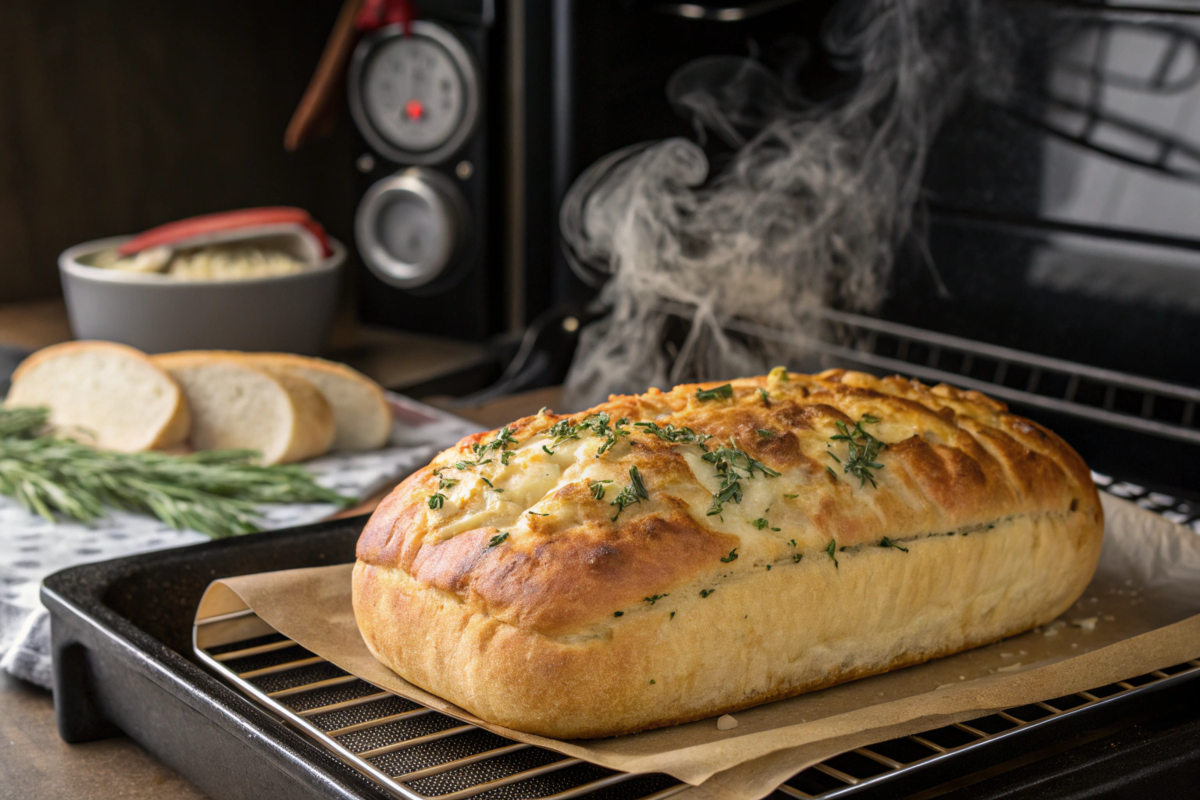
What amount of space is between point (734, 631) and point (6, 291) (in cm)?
225

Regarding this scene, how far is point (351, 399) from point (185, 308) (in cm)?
46

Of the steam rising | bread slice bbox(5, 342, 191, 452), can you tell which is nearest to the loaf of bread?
the steam rising

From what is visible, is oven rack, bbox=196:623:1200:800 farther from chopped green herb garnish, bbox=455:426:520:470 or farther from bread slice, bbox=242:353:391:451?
bread slice, bbox=242:353:391:451

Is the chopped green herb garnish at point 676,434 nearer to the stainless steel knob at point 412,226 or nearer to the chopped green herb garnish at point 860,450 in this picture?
the chopped green herb garnish at point 860,450

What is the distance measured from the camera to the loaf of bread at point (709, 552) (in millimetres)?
810

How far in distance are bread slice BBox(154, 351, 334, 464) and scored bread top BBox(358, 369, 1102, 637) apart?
712mm

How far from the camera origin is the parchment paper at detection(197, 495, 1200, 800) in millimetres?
758

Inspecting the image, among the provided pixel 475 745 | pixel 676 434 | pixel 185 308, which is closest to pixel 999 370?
pixel 676 434

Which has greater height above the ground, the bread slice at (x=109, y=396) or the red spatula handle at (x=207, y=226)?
the red spatula handle at (x=207, y=226)

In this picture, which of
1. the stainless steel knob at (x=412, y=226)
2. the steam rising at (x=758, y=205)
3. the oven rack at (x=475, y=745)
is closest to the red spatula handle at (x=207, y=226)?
the stainless steel knob at (x=412, y=226)

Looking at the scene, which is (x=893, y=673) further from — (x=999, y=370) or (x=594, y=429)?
(x=999, y=370)

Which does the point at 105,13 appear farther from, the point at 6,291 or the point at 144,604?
the point at 144,604

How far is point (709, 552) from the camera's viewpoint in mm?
851

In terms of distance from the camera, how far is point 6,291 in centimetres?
254
